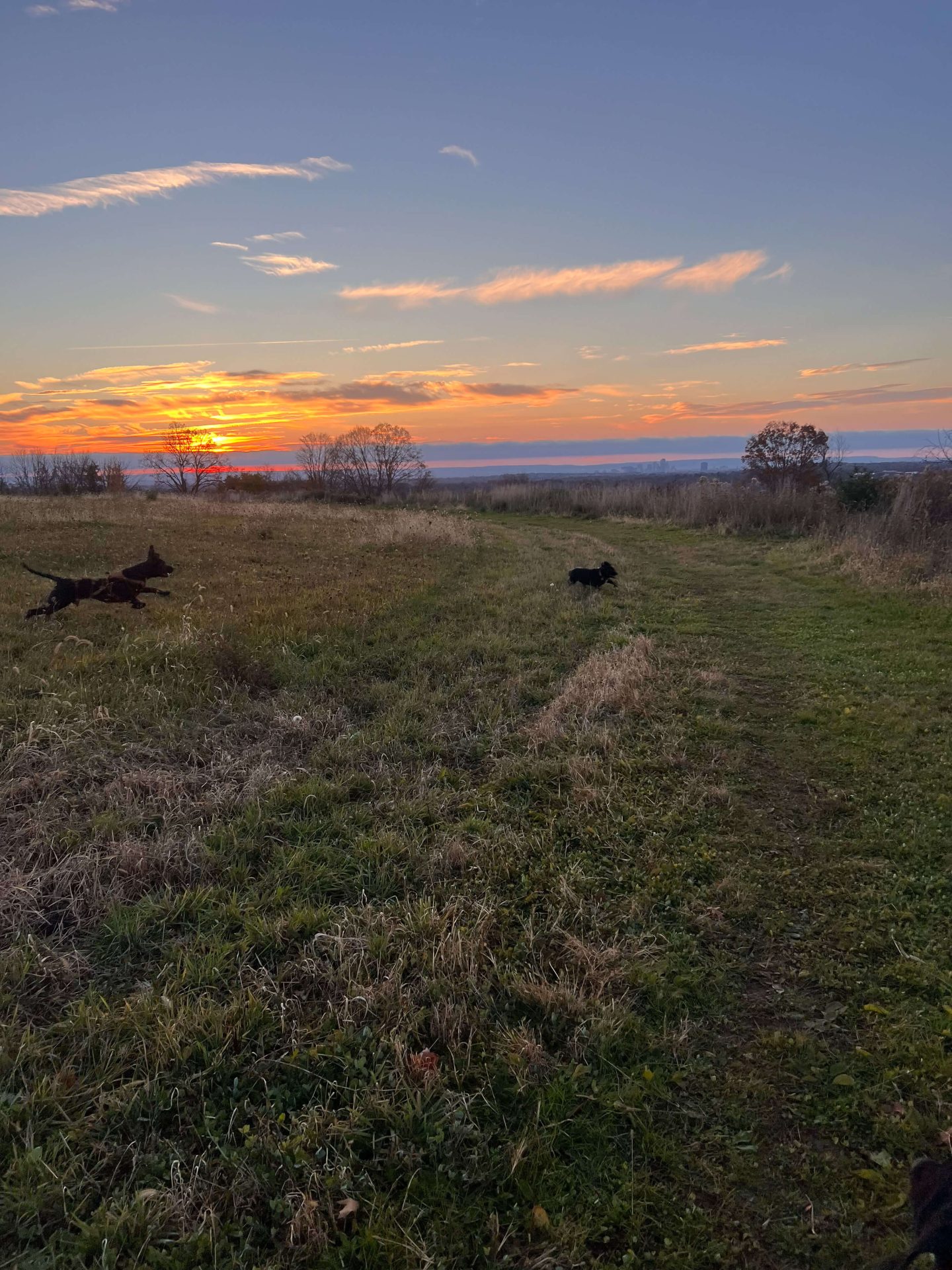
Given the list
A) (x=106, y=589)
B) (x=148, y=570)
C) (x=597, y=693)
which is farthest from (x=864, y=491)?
(x=106, y=589)

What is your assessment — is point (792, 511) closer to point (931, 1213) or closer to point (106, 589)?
point (106, 589)

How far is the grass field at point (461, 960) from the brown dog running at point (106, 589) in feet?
1.86

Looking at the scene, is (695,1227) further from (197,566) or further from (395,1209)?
(197,566)

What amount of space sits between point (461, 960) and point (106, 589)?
281 inches

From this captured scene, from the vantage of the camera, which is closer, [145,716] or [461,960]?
[461,960]

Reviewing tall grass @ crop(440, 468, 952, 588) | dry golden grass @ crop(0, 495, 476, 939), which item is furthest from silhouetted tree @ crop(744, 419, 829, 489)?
dry golden grass @ crop(0, 495, 476, 939)

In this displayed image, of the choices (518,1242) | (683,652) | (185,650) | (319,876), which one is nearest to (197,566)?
(185,650)

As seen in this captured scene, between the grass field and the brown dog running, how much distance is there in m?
0.57

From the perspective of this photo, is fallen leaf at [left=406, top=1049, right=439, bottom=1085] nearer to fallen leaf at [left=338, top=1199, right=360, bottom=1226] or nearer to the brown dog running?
fallen leaf at [left=338, top=1199, right=360, bottom=1226]

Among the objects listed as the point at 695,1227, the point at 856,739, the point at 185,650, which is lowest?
the point at 695,1227

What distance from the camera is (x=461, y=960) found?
3.29 meters

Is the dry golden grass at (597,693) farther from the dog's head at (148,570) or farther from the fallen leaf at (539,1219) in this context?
the dog's head at (148,570)

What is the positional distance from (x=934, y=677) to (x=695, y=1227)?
7227mm

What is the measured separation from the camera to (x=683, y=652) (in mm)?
8797
